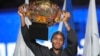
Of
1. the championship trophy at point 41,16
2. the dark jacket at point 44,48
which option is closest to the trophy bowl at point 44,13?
the championship trophy at point 41,16

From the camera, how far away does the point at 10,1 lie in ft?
8.12

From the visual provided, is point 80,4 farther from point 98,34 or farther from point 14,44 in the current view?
point 14,44

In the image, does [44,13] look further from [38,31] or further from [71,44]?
[71,44]

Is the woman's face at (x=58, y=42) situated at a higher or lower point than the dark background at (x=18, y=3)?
lower

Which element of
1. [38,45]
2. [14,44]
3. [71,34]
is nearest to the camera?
[71,34]

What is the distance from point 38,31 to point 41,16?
0.41ft

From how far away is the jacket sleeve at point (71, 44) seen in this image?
7.23 feet

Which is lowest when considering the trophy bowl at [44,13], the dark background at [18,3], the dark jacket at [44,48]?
the dark jacket at [44,48]

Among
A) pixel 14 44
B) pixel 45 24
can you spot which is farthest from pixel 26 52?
pixel 45 24

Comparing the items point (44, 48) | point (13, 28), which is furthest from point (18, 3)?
point (44, 48)

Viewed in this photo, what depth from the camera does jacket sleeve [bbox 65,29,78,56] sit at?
86.7 inches

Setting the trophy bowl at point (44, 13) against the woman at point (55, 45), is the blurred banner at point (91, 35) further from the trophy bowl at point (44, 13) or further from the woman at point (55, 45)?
the trophy bowl at point (44, 13)

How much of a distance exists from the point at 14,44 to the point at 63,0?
22.8 inches

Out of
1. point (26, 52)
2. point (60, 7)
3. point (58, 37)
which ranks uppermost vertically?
point (60, 7)
